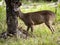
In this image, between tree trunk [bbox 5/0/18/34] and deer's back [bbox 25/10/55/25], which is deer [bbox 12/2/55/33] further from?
tree trunk [bbox 5/0/18/34]

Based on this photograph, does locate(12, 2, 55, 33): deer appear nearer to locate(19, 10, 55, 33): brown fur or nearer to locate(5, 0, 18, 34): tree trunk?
locate(19, 10, 55, 33): brown fur

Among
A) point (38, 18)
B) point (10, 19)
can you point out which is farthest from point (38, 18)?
point (10, 19)

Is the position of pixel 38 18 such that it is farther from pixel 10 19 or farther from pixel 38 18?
pixel 10 19

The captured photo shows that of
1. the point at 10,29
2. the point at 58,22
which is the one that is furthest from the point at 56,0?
the point at 10,29

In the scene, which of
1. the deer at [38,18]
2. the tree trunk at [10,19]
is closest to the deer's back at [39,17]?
the deer at [38,18]

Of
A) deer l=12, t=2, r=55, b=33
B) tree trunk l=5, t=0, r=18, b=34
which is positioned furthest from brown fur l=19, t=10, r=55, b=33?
tree trunk l=5, t=0, r=18, b=34

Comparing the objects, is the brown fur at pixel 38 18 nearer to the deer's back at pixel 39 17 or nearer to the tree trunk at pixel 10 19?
the deer's back at pixel 39 17

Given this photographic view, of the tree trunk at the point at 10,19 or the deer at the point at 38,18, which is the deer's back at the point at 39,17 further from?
the tree trunk at the point at 10,19

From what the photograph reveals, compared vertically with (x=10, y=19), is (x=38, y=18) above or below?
below

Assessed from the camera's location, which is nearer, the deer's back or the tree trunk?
the tree trunk

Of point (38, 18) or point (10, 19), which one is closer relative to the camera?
point (10, 19)

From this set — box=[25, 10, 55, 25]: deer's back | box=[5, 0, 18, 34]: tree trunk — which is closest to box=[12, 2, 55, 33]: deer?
box=[25, 10, 55, 25]: deer's back

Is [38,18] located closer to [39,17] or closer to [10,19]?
[39,17]

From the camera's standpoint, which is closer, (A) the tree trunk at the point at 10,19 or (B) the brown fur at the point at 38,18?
(A) the tree trunk at the point at 10,19
